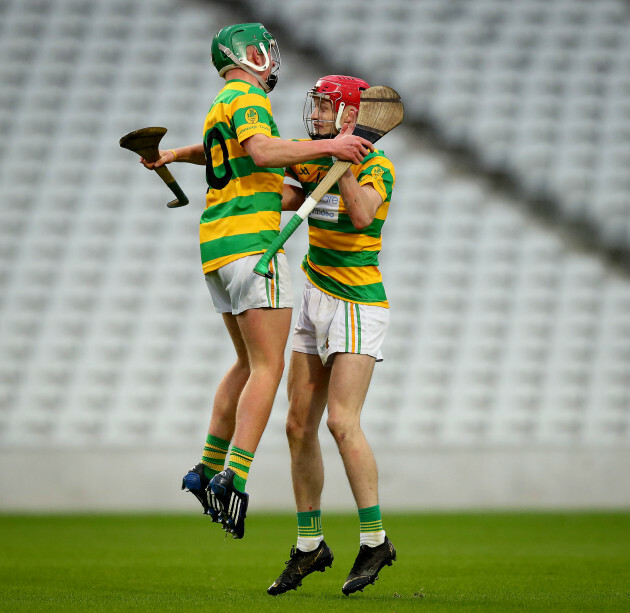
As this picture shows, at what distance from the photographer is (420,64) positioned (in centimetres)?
1081

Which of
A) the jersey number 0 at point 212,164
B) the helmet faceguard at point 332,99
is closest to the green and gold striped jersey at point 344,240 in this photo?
the helmet faceguard at point 332,99

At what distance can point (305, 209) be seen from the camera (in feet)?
11.0

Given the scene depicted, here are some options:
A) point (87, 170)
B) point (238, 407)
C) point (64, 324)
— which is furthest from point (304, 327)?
point (87, 170)

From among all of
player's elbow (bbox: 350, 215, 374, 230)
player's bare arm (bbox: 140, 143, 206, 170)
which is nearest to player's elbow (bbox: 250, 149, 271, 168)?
player's elbow (bbox: 350, 215, 374, 230)

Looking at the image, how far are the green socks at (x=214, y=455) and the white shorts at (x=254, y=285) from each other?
514mm

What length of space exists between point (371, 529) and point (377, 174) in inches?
Answer: 51.4

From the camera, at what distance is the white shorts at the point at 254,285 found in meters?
3.39

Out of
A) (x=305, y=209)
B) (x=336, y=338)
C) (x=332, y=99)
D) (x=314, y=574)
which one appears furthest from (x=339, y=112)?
(x=314, y=574)

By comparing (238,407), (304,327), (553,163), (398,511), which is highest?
(553,163)

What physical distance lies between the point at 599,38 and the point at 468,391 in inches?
175

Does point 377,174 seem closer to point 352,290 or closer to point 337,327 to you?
point 352,290

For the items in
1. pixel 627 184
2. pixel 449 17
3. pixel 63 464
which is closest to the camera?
pixel 63 464

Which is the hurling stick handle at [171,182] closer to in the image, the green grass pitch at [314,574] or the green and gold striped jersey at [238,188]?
the green and gold striped jersey at [238,188]

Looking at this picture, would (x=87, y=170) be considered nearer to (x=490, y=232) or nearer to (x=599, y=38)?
(x=490, y=232)
